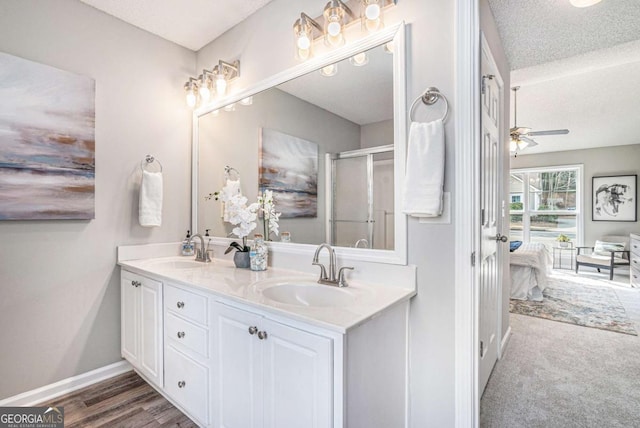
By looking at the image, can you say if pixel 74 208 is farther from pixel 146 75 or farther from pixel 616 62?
pixel 616 62

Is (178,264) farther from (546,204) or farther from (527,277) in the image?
(546,204)

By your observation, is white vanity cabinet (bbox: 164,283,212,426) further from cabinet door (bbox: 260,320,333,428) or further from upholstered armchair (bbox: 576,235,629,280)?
upholstered armchair (bbox: 576,235,629,280)

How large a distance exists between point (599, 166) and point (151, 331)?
310 inches

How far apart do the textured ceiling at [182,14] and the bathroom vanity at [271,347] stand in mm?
1824

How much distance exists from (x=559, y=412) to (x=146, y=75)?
3.67m

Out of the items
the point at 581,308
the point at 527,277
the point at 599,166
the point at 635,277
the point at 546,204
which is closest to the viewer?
the point at 581,308

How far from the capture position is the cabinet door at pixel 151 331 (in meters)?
1.83

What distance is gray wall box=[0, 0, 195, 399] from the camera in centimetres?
184

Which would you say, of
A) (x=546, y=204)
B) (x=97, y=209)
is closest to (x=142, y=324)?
(x=97, y=209)

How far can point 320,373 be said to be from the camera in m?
1.04

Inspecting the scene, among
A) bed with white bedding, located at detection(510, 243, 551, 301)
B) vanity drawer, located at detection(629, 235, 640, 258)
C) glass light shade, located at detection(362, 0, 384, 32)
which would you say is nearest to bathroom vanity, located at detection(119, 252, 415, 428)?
glass light shade, located at detection(362, 0, 384, 32)

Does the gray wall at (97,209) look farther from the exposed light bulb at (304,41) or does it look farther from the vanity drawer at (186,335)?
the exposed light bulb at (304,41)

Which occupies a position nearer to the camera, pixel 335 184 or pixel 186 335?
pixel 186 335

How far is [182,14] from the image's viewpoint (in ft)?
7.27
